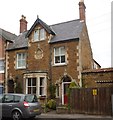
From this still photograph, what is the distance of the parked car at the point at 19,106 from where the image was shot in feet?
48.2

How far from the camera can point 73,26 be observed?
24797 mm

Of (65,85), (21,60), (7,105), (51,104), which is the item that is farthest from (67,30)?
(7,105)

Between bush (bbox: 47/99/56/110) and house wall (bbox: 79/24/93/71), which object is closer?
bush (bbox: 47/99/56/110)

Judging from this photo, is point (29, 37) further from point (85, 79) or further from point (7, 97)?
point (7, 97)

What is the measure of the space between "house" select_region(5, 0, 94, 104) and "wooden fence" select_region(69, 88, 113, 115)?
302cm

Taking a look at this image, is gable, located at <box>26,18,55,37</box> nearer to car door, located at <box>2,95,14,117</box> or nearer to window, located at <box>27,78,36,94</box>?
window, located at <box>27,78,36,94</box>

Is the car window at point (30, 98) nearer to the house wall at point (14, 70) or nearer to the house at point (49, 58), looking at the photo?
the house at point (49, 58)

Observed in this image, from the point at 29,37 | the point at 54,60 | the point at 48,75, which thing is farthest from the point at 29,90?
the point at 29,37

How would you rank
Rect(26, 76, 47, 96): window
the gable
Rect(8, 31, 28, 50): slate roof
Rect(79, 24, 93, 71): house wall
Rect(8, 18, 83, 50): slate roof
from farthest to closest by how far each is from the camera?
Rect(8, 31, 28, 50): slate roof < the gable < Rect(8, 18, 83, 50): slate roof < Rect(26, 76, 47, 96): window < Rect(79, 24, 93, 71): house wall

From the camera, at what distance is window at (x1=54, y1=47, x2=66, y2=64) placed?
22.9 metres

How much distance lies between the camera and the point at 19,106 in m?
14.8

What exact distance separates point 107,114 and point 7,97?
7.27 meters

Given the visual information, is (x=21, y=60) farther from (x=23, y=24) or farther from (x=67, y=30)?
(x=23, y=24)

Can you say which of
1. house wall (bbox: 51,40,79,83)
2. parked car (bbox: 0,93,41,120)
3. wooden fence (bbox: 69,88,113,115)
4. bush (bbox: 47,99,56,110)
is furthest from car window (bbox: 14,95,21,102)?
house wall (bbox: 51,40,79,83)
